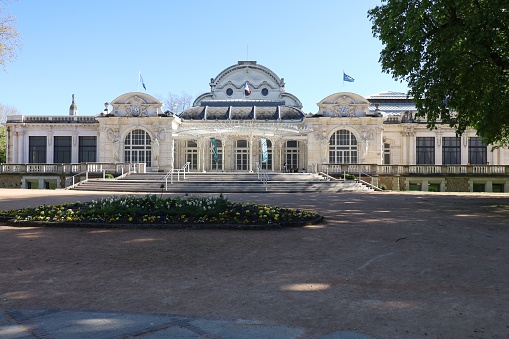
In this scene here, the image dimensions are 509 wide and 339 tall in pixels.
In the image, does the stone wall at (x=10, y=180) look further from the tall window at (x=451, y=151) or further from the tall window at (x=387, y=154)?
the tall window at (x=451, y=151)

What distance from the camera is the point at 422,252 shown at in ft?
26.8

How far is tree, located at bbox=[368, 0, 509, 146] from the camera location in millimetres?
15125

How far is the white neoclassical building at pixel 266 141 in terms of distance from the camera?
1572 inches

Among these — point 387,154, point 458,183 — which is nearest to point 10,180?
point 387,154

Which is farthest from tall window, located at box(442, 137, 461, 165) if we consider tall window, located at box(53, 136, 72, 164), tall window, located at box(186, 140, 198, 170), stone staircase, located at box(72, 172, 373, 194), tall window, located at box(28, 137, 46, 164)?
tall window, located at box(28, 137, 46, 164)

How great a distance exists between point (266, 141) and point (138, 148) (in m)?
13.0

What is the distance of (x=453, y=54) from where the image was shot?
1559 cm

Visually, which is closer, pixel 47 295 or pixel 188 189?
pixel 47 295

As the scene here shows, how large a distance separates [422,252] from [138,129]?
37.8 m

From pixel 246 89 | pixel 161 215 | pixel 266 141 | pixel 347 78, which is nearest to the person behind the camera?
pixel 161 215

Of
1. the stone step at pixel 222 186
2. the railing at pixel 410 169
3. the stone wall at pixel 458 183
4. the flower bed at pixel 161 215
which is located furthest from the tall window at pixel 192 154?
the flower bed at pixel 161 215

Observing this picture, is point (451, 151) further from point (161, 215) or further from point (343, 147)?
point (161, 215)

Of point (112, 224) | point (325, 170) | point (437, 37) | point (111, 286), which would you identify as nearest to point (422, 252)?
point (111, 286)

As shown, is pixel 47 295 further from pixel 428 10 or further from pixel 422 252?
pixel 428 10
